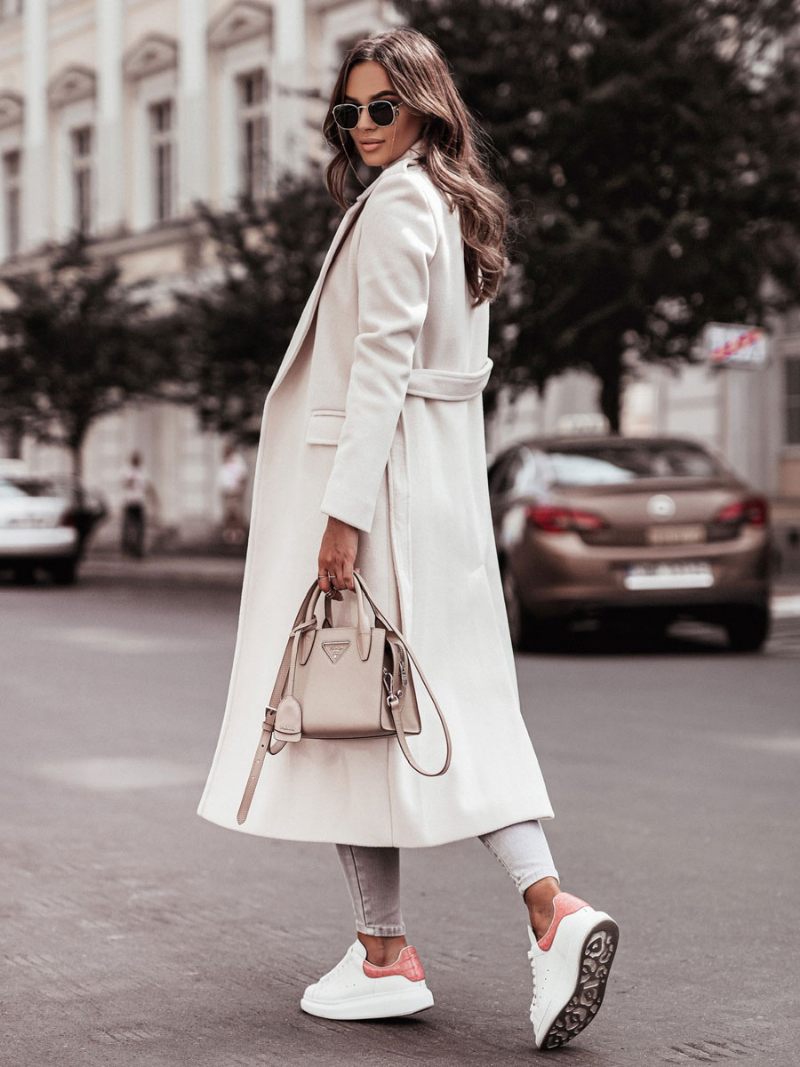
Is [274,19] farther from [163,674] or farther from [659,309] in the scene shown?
[163,674]

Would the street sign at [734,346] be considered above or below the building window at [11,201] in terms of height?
below

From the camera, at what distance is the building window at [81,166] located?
39.8m

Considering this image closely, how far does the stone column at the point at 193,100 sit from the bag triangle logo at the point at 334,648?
105 ft

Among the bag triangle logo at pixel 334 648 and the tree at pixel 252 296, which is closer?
the bag triangle logo at pixel 334 648

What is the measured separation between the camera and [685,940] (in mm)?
4852

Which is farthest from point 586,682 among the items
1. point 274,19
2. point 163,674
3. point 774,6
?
point 274,19

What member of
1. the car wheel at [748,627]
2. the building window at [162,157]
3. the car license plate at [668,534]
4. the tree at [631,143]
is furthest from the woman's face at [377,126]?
the building window at [162,157]

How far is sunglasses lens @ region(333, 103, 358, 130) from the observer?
3.96 meters

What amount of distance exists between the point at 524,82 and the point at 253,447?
917cm

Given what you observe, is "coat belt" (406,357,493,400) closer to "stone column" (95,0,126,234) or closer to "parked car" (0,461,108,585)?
"parked car" (0,461,108,585)

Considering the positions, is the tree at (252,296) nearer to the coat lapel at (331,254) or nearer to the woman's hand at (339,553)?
the coat lapel at (331,254)

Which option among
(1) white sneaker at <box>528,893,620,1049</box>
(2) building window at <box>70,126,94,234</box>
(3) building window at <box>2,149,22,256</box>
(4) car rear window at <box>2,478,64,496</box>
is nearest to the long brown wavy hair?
(1) white sneaker at <box>528,893,620,1049</box>

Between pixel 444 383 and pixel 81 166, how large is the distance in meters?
37.5

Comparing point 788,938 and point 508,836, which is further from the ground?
point 508,836
